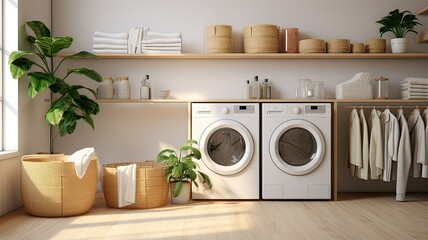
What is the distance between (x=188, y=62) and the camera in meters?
5.56

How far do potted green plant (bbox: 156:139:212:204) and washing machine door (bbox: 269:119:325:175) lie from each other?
2.25 feet

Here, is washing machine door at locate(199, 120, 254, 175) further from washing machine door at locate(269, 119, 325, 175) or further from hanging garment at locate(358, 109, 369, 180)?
hanging garment at locate(358, 109, 369, 180)

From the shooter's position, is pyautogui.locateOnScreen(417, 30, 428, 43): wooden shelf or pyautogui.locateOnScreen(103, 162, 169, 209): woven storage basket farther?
pyautogui.locateOnScreen(417, 30, 428, 43): wooden shelf

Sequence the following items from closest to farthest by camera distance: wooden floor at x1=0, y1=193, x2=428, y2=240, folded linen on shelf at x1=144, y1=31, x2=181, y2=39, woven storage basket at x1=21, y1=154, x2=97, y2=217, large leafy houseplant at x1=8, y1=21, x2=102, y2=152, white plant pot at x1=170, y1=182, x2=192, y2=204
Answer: wooden floor at x1=0, y1=193, x2=428, y2=240, woven storage basket at x1=21, y1=154, x2=97, y2=217, large leafy houseplant at x1=8, y1=21, x2=102, y2=152, white plant pot at x1=170, y1=182, x2=192, y2=204, folded linen on shelf at x1=144, y1=31, x2=181, y2=39

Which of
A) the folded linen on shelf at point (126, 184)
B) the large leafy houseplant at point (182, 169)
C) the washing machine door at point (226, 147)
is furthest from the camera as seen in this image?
the washing machine door at point (226, 147)

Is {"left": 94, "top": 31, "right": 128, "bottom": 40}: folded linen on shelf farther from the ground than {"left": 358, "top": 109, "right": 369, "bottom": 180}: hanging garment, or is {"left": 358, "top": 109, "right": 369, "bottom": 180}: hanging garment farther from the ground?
{"left": 94, "top": 31, "right": 128, "bottom": 40}: folded linen on shelf

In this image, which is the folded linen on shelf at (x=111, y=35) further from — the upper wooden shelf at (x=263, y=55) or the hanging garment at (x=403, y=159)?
the hanging garment at (x=403, y=159)

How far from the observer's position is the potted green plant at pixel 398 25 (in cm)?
532

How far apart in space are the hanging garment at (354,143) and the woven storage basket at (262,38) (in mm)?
960

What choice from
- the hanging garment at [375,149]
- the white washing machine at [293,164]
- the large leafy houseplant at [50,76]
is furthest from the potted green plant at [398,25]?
the large leafy houseplant at [50,76]

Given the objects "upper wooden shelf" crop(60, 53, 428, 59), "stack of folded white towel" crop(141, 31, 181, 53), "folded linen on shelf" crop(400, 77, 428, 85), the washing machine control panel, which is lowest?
the washing machine control panel

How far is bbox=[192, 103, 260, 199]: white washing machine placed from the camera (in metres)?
5.02

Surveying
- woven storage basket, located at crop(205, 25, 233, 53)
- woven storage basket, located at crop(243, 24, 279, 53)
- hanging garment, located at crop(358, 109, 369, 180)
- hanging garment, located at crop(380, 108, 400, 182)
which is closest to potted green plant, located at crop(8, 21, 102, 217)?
woven storage basket, located at crop(205, 25, 233, 53)

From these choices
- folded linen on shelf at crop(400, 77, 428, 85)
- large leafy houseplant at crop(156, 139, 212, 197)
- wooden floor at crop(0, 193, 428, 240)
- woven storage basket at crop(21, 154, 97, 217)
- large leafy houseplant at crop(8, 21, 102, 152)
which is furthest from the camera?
folded linen on shelf at crop(400, 77, 428, 85)
